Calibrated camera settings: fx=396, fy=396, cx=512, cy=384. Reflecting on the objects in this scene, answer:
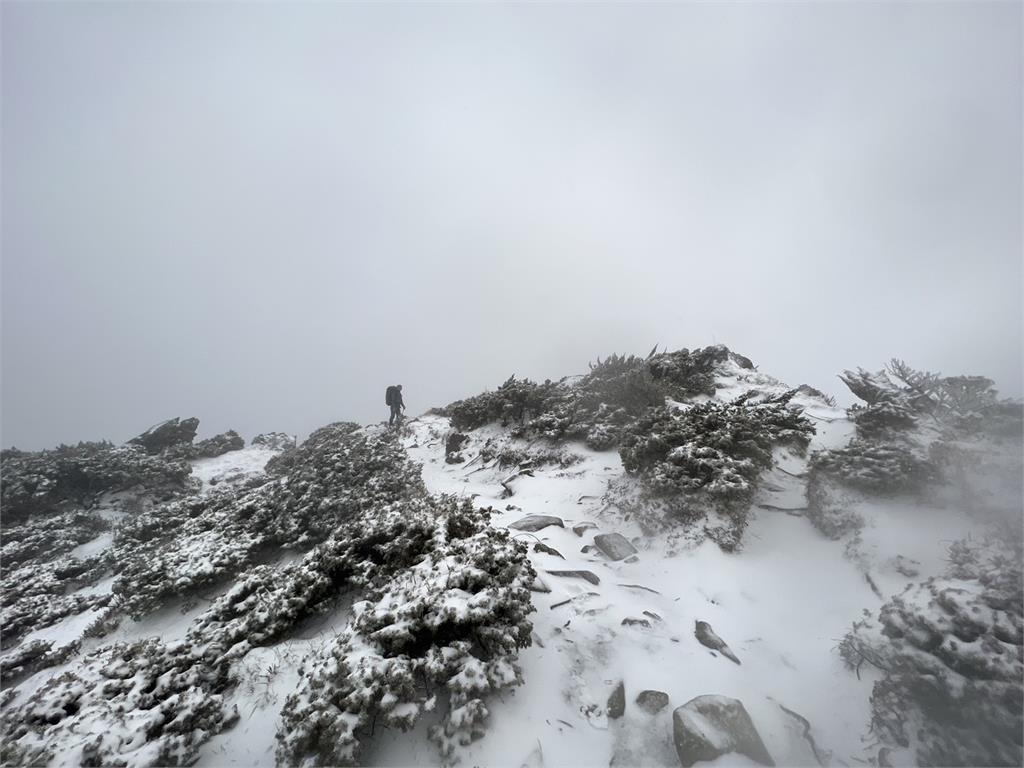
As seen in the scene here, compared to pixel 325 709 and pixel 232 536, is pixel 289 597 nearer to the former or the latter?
pixel 325 709

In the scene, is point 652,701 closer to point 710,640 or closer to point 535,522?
point 710,640

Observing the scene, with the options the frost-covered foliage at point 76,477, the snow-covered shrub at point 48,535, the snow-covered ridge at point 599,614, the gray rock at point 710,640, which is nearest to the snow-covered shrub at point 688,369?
the snow-covered ridge at point 599,614

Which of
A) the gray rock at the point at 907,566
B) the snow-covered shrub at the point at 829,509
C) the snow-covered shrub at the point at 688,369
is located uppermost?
the snow-covered shrub at the point at 688,369

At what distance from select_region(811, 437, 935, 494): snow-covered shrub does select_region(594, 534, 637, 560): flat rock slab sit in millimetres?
3788

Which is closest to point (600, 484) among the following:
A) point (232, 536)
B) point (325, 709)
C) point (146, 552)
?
point (325, 709)

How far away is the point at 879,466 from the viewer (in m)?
6.65

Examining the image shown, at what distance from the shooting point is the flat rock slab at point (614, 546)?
22.6 ft

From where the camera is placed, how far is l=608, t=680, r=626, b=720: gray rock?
4285 millimetres

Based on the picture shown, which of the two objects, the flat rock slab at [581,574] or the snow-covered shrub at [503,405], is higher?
the snow-covered shrub at [503,405]

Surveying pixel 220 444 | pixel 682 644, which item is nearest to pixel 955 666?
pixel 682 644

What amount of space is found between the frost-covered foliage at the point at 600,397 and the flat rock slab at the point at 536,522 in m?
3.13

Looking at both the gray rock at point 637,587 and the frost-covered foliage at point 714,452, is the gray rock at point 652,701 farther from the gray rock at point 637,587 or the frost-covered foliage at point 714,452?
the frost-covered foliage at point 714,452

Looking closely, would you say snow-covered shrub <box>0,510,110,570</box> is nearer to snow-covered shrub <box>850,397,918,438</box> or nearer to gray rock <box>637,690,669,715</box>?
gray rock <box>637,690,669,715</box>

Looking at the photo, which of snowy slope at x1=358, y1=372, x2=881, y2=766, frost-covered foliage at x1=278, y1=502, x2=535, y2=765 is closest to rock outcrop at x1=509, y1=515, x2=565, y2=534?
snowy slope at x1=358, y1=372, x2=881, y2=766
